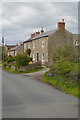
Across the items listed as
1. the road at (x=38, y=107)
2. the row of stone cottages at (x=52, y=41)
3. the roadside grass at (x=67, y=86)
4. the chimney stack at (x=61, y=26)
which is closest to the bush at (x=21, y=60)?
the row of stone cottages at (x=52, y=41)

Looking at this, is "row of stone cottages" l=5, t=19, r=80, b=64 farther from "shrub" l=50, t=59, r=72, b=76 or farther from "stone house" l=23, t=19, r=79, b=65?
"shrub" l=50, t=59, r=72, b=76

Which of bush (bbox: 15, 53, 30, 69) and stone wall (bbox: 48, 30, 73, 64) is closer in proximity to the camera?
bush (bbox: 15, 53, 30, 69)

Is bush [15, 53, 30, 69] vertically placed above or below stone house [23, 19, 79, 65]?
below

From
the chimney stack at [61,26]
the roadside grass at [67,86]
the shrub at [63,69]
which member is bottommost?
the roadside grass at [67,86]

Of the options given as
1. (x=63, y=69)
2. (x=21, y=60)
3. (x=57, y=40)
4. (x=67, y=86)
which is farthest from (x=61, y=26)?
(x=67, y=86)

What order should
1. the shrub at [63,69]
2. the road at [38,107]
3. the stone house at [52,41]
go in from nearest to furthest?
the road at [38,107]
the shrub at [63,69]
the stone house at [52,41]

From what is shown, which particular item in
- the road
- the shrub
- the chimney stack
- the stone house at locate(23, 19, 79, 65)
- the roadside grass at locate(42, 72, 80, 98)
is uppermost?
the chimney stack

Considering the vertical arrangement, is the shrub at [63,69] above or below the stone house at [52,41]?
below

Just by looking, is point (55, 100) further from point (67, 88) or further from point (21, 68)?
point (21, 68)

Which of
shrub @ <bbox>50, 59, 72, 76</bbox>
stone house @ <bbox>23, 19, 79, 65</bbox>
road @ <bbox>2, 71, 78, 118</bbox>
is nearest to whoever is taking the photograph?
road @ <bbox>2, 71, 78, 118</bbox>

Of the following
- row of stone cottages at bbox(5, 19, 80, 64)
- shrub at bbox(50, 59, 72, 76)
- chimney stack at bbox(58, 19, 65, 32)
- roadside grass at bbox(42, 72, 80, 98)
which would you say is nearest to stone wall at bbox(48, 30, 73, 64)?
row of stone cottages at bbox(5, 19, 80, 64)

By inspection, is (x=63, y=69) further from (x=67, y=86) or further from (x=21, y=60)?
(x=21, y=60)

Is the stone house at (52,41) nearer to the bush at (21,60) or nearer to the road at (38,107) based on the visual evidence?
the bush at (21,60)

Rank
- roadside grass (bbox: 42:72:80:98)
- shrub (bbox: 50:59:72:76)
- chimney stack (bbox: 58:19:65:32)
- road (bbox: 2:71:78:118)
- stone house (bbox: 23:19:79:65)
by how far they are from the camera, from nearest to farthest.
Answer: road (bbox: 2:71:78:118), roadside grass (bbox: 42:72:80:98), shrub (bbox: 50:59:72:76), stone house (bbox: 23:19:79:65), chimney stack (bbox: 58:19:65:32)
